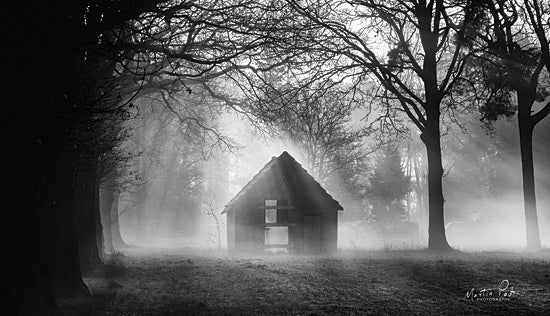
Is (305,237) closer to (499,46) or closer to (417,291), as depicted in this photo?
(499,46)

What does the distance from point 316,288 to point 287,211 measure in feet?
50.5

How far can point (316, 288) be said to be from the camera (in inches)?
471

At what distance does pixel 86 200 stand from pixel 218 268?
460cm

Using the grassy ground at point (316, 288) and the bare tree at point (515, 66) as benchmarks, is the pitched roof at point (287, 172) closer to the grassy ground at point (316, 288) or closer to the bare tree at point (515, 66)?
the bare tree at point (515, 66)


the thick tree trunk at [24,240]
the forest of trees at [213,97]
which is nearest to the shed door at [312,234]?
the forest of trees at [213,97]

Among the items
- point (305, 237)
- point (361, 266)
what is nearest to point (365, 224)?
point (305, 237)

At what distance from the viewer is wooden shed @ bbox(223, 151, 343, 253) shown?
1041 inches

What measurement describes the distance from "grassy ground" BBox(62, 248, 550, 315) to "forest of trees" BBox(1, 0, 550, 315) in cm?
129

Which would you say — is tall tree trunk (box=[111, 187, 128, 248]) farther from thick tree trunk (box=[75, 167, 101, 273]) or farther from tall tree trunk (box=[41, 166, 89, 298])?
tall tree trunk (box=[41, 166, 89, 298])

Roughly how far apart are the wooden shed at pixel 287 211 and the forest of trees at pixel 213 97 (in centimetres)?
316

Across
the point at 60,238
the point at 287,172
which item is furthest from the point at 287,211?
the point at 60,238

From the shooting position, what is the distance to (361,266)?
16.0 metres

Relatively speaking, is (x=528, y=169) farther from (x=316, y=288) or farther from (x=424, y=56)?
(x=316, y=288)

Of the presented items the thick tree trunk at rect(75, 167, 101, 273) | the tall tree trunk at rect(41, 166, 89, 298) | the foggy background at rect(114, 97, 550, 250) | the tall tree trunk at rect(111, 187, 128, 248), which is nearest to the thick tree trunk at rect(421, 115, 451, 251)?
the thick tree trunk at rect(75, 167, 101, 273)
